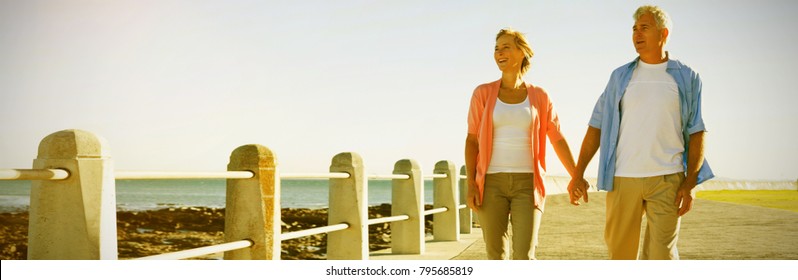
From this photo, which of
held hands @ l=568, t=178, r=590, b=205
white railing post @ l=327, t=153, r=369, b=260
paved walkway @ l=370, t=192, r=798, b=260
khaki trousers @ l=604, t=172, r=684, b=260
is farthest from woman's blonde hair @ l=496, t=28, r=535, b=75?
paved walkway @ l=370, t=192, r=798, b=260

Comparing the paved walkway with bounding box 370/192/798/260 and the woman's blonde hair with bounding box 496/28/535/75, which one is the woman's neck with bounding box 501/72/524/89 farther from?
the paved walkway with bounding box 370/192/798/260

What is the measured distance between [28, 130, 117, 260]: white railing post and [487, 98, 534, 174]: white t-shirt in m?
1.56

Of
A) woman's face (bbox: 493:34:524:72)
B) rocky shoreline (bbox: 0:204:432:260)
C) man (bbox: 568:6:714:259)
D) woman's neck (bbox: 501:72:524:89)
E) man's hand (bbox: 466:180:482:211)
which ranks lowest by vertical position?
rocky shoreline (bbox: 0:204:432:260)

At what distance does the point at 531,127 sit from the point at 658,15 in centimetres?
68

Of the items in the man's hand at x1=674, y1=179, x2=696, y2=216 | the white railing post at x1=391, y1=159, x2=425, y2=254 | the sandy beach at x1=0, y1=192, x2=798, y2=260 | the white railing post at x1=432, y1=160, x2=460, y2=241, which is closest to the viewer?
the man's hand at x1=674, y1=179, x2=696, y2=216

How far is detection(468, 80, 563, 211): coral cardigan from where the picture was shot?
3.60 metres

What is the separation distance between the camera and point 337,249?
555 cm

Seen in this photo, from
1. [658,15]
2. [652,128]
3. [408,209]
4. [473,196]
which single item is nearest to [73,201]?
[473,196]

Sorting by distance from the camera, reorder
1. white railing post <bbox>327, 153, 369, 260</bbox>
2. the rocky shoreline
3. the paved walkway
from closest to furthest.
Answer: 1. white railing post <bbox>327, 153, 369, 260</bbox>
2. the paved walkway
3. the rocky shoreline

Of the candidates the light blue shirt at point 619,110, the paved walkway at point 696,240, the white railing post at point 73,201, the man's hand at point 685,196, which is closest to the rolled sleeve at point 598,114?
the light blue shirt at point 619,110

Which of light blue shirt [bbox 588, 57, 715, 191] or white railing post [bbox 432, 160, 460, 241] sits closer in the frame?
light blue shirt [bbox 588, 57, 715, 191]

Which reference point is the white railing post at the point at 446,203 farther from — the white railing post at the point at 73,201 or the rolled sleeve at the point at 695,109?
the white railing post at the point at 73,201
